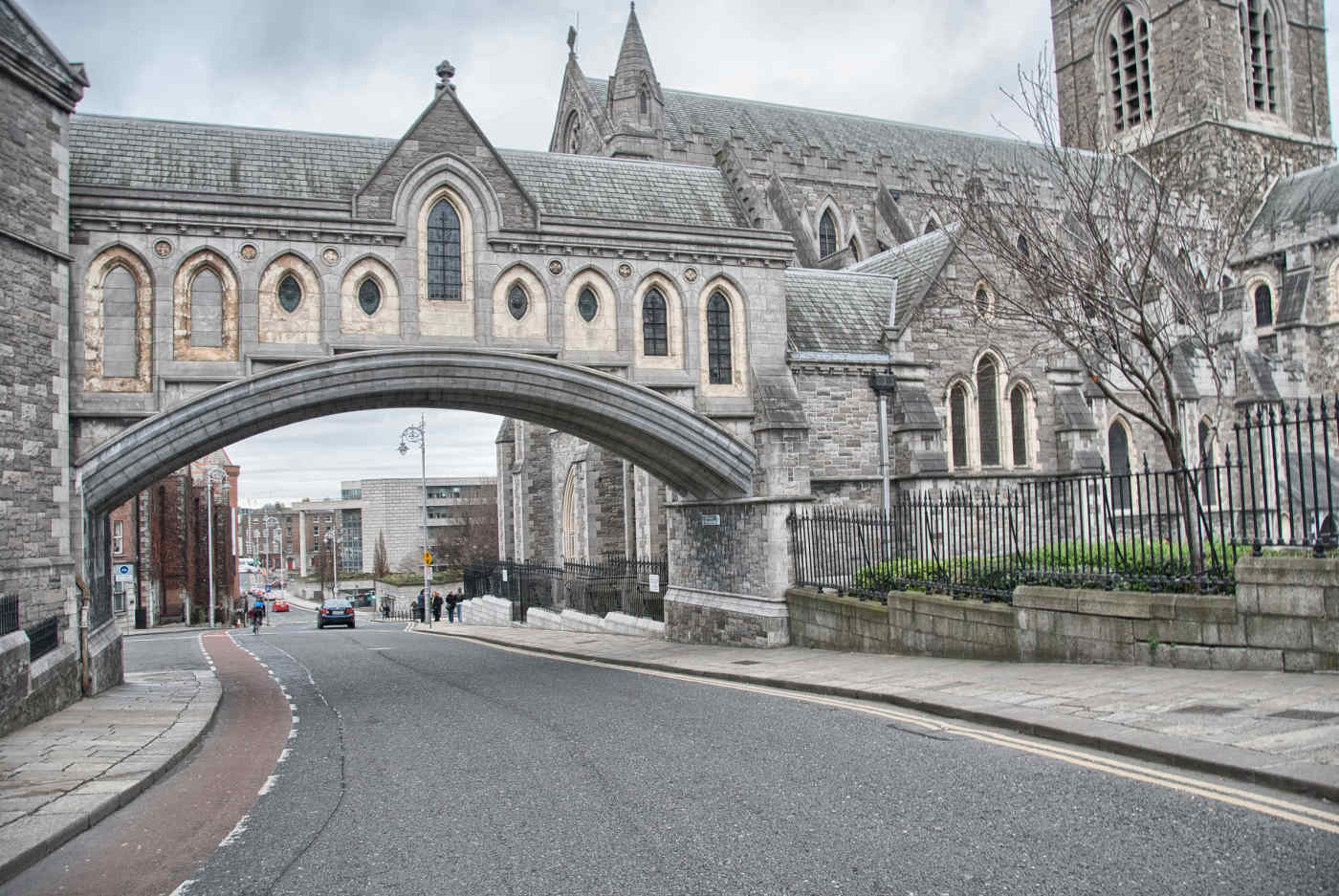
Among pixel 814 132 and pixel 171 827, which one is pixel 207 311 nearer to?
pixel 171 827

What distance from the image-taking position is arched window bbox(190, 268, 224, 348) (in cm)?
1622

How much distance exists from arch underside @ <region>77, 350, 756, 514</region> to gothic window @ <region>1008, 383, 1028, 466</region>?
24.2 feet

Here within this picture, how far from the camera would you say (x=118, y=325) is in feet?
51.8

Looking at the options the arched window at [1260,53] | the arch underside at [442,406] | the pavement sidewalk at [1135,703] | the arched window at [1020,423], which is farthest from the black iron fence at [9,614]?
the arched window at [1260,53]

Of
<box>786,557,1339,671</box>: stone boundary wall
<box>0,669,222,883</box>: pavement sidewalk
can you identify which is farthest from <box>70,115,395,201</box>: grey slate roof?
<box>786,557,1339,671</box>: stone boundary wall

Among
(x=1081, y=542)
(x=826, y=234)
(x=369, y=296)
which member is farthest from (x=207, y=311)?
(x=826, y=234)

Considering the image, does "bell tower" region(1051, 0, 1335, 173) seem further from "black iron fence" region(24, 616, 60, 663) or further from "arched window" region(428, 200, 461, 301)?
"black iron fence" region(24, 616, 60, 663)

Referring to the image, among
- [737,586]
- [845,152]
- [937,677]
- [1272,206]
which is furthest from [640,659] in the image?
[1272,206]

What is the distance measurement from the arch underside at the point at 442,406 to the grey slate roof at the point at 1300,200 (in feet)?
104

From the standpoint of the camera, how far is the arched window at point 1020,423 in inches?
923

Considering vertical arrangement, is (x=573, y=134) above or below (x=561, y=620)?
above

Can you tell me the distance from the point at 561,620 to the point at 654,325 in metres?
13.8

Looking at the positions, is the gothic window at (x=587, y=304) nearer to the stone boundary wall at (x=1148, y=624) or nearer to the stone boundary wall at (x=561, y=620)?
the stone boundary wall at (x=1148, y=624)

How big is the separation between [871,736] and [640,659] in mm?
9238
